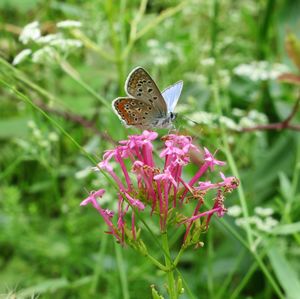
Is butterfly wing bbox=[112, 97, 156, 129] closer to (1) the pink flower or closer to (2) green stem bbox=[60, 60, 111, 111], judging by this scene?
(1) the pink flower

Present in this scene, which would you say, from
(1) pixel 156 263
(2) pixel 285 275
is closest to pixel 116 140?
(2) pixel 285 275

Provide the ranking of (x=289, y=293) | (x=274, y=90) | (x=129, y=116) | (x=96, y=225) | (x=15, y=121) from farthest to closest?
(x=274, y=90) → (x=15, y=121) → (x=96, y=225) → (x=289, y=293) → (x=129, y=116)

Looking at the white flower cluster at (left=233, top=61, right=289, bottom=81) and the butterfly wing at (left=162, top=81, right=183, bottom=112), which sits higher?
the butterfly wing at (left=162, top=81, right=183, bottom=112)

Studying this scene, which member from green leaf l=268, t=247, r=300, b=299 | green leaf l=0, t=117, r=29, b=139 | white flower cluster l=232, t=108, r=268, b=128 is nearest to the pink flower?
green leaf l=268, t=247, r=300, b=299

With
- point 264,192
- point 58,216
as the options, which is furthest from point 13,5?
point 264,192

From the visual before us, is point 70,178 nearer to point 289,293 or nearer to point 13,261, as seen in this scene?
point 13,261

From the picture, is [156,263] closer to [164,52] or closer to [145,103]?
[145,103]
